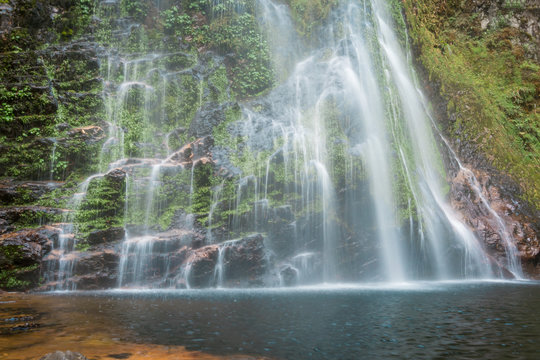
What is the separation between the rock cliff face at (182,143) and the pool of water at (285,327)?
3.74 m

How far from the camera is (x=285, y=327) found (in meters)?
5.95

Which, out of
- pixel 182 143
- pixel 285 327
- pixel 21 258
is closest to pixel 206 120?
pixel 182 143

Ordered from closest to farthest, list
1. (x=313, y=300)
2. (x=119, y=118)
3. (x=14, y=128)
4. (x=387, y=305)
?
(x=387, y=305) → (x=313, y=300) → (x=14, y=128) → (x=119, y=118)

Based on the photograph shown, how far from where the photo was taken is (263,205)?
14031 mm

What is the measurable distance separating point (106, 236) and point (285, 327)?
9264 mm

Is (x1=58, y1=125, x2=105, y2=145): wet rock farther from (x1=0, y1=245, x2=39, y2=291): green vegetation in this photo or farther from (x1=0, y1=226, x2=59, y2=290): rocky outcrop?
(x1=0, y1=245, x2=39, y2=291): green vegetation

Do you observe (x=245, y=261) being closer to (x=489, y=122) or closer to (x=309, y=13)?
(x=489, y=122)

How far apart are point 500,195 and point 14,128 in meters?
21.7

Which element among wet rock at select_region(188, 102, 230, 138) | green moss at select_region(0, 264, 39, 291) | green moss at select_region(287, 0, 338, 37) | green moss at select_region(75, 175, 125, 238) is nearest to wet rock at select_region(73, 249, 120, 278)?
green moss at select_region(75, 175, 125, 238)

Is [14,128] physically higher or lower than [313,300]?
higher

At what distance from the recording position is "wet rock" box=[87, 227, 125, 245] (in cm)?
1246

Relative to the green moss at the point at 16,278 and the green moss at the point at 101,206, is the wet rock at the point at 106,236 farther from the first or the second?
the green moss at the point at 16,278

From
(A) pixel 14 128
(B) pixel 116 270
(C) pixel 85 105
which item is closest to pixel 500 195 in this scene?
(B) pixel 116 270

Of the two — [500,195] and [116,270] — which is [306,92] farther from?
[116,270]
